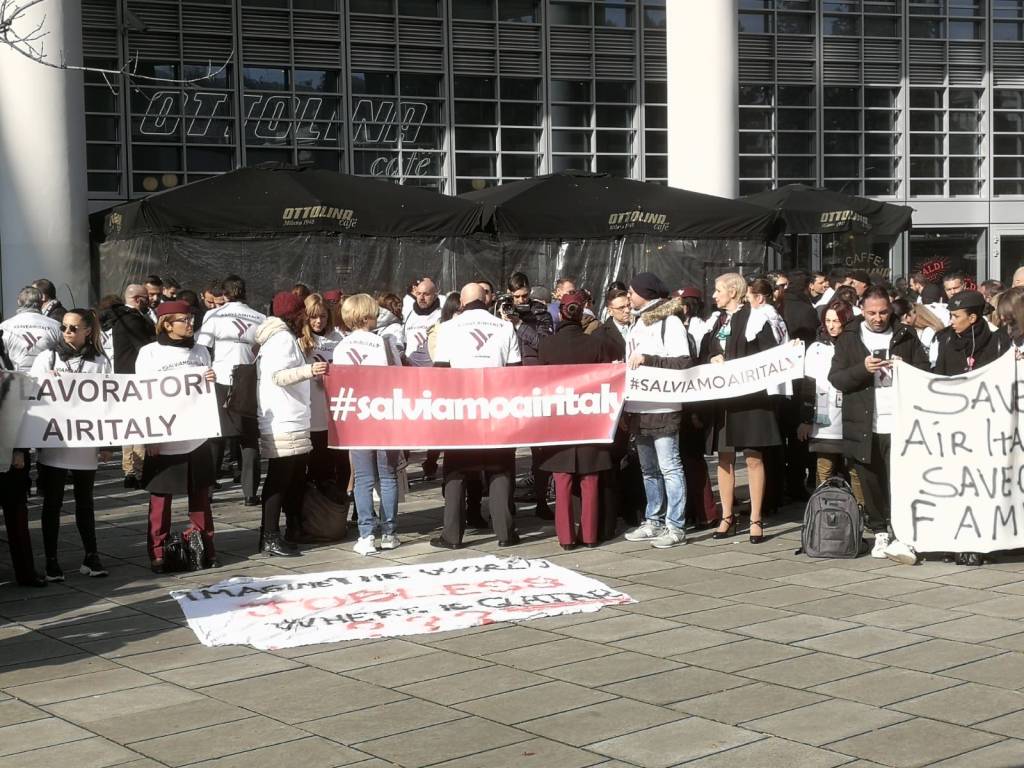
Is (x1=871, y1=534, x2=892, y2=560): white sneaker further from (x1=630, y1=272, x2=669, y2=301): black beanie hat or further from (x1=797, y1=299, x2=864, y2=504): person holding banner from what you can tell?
(x1=630, y1=272, x2=669, y2=301): black beanie hat

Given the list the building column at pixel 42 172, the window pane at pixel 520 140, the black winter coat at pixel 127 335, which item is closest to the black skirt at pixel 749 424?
the black winter coat at pixel 127 335

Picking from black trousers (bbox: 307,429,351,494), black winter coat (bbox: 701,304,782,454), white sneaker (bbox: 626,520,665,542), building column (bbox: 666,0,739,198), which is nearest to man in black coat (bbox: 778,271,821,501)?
black winter coat (bbox: 701,304,782,454)

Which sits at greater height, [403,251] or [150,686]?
[403,251]

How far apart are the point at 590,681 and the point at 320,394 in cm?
480

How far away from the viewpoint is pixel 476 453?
11219 millimetres

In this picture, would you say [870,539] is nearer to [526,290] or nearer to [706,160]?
[526,290]

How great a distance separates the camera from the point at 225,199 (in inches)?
666

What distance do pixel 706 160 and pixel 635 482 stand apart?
13.3 metres

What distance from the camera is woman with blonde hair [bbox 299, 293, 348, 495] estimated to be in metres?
11.2

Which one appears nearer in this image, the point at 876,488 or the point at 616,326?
the point at 876,488

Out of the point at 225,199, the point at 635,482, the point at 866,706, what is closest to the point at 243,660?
the point at 866,706

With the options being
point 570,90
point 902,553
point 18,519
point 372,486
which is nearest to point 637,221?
point 372,486

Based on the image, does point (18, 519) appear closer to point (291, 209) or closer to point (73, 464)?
Result: point (73, 464)

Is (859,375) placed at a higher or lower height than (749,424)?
higher
